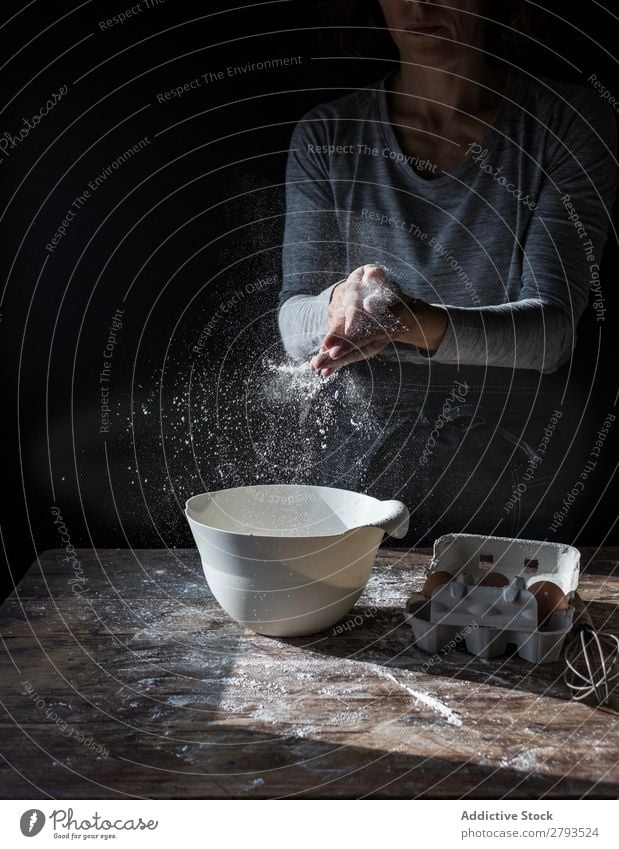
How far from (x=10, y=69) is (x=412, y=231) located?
0.71 metres

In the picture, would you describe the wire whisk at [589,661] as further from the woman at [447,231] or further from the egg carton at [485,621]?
the woman at [447,231]

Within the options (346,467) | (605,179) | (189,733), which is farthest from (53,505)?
(605,179)

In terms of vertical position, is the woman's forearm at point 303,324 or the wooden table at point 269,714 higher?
the woman's forearm at point 303,324

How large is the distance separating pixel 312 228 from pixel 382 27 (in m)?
0.33

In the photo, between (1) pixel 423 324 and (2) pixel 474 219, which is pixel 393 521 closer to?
(1) pixel 423 324

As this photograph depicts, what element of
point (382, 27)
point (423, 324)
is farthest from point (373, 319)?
point (382, 27)

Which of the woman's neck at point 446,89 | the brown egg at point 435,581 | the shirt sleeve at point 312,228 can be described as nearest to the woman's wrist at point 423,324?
the shirt sleeve at point 312,228

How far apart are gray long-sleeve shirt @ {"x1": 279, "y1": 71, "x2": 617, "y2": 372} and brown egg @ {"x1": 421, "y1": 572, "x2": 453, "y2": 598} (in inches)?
20.5

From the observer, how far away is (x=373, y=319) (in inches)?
54.7

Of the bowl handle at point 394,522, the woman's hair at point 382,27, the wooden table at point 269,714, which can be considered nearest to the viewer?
the wooden table at point 269,714

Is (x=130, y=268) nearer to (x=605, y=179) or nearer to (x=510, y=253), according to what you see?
(x=510, y=253)

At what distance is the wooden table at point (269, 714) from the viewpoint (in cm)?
72

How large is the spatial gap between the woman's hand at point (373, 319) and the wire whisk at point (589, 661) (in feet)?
1.79

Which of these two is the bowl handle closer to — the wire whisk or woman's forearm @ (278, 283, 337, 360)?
the wire whisk
